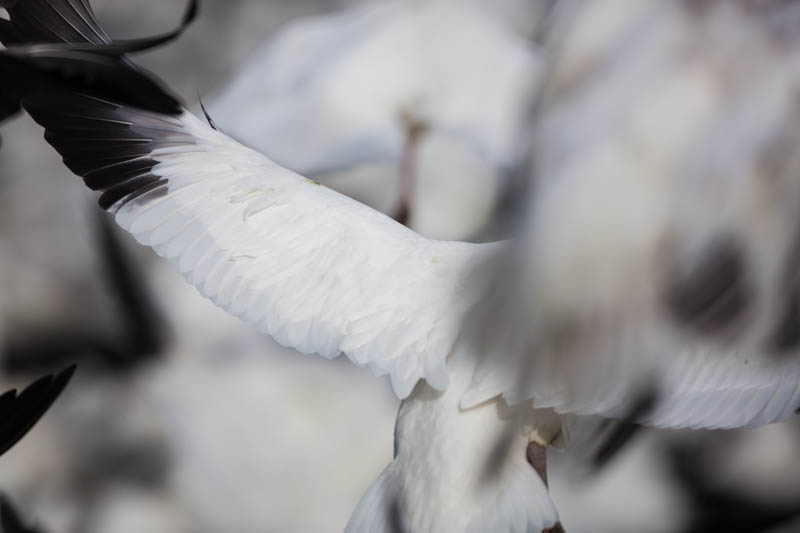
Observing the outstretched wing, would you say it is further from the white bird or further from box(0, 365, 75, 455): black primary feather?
the white bird

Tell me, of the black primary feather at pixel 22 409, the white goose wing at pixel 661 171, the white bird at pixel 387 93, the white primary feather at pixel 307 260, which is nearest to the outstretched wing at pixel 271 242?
the white primary feather at pixel 307 260

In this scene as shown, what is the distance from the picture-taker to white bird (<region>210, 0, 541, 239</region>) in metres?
1.19

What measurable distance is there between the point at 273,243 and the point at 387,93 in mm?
612

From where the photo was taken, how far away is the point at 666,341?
28 cm

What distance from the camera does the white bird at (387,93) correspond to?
1.19 m

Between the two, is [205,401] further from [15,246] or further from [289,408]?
[15,246]

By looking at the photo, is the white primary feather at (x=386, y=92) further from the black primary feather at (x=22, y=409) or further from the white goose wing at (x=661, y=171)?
the white goose wing at (x=661, y=171)

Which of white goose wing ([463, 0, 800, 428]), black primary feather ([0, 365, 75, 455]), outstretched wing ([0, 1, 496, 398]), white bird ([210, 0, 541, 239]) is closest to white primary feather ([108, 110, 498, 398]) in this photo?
outstretched wing ([0, 1, 496, 398])

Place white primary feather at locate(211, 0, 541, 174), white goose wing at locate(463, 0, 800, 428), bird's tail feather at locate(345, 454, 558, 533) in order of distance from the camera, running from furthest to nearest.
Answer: white primary feather at locate(211, 0, 541, 174) → bird's tail feather at locate(345, 454, 558, 533) → white goose wing at locate(463, 0, 800, 428)

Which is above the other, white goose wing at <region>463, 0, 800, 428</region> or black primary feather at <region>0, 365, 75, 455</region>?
white goose wing at <region>463, 0, 800, 428</region>

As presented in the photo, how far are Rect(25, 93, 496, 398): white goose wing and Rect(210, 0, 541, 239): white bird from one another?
19.0 inches

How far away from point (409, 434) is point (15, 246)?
1087 millimetres

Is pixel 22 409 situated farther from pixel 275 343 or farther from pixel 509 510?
pixel 275 343

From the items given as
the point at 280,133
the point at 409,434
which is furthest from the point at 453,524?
the point at 280,133
